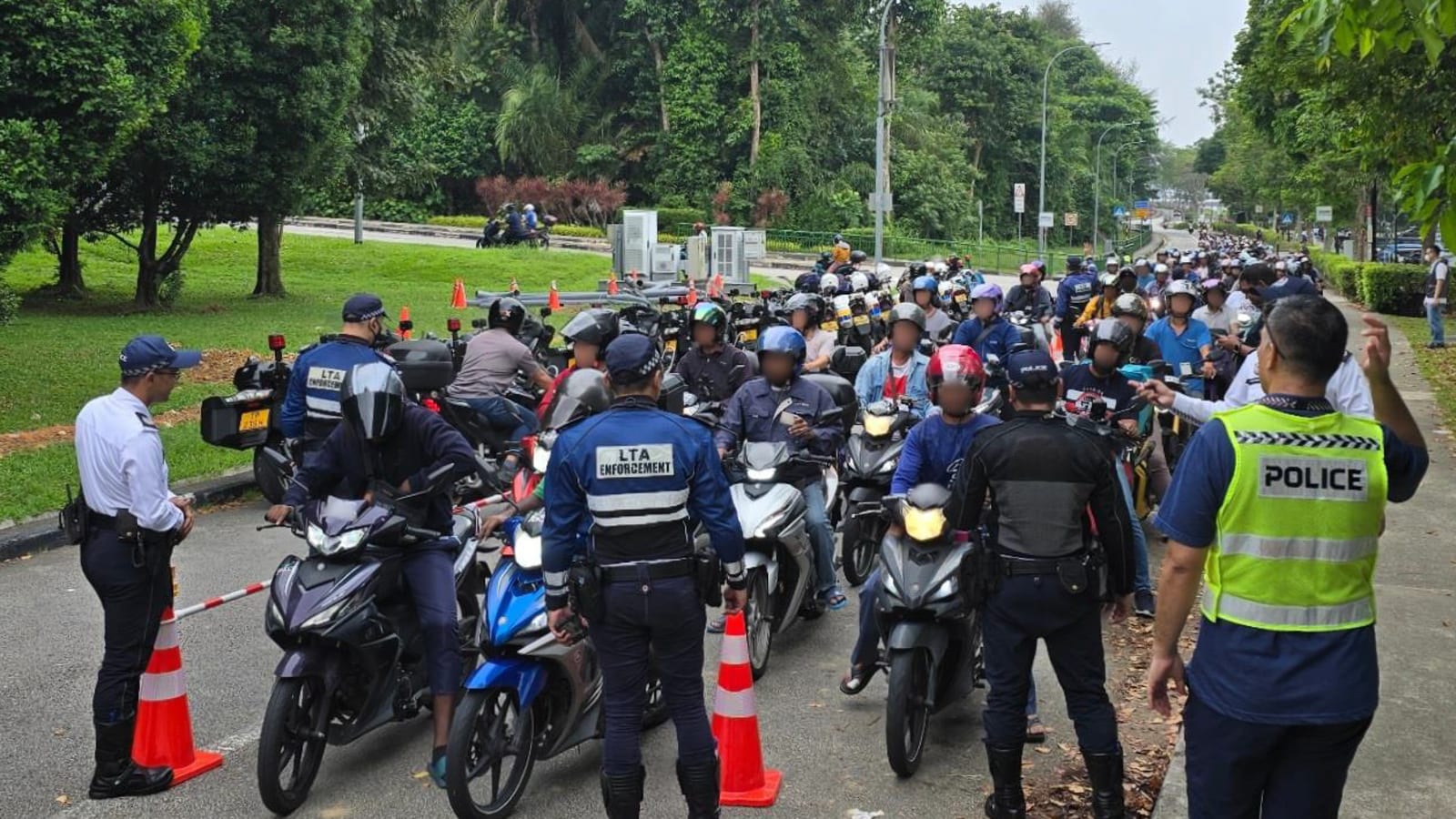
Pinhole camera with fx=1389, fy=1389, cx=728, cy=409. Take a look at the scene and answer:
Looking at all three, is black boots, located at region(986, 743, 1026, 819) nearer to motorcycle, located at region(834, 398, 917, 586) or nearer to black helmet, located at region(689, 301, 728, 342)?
motorcycle, located at region(834, 398, 917, 586)

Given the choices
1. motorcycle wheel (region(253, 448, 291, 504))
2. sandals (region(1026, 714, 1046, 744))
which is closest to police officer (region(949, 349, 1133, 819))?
sandals (region(1026, 714, 1046, 744))

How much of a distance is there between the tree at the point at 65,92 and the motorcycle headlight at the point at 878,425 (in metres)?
8.90

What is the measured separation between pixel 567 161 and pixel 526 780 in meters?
53.2

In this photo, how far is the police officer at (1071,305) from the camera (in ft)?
57.5

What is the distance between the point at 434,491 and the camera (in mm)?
5941

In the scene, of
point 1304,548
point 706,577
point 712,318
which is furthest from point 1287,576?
point 712,318

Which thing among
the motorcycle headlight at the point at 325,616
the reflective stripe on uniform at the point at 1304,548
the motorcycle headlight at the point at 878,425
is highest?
the reflective stripe on uniform at the point at 1304,548

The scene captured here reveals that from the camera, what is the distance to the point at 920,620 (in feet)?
19.7

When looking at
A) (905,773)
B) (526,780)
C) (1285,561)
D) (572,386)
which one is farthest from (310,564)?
(1285,561)

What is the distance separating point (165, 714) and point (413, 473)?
4.92 ft

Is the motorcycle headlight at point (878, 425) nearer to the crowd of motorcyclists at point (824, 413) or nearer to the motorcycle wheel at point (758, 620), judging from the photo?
the crowd of motorcyclists at point (824, 413)

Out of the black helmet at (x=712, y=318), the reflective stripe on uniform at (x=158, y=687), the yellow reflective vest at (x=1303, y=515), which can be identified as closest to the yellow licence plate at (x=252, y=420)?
the black helmet at (x=712, y=318)

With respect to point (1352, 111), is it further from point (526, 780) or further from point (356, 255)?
point (356, 255)

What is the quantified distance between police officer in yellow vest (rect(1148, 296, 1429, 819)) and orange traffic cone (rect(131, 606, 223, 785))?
4275 millimetres
